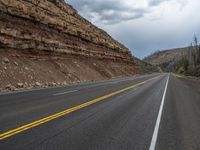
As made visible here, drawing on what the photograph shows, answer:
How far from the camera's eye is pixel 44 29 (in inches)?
1515

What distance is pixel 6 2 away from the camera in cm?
3095

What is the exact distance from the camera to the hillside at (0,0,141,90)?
92.1ft

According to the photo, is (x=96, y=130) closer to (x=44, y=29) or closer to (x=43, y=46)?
(x=43, y=46)

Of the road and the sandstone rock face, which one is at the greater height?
the sandstone rock face

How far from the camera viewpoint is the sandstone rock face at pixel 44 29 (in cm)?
3052

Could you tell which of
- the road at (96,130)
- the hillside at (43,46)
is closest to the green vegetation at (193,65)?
the hillside at (43,46)

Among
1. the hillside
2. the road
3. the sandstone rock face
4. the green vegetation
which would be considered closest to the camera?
the road

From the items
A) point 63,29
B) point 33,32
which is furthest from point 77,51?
point 33,32

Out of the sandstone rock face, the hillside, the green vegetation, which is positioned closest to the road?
the hillside

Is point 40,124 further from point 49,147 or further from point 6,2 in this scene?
point 6,2

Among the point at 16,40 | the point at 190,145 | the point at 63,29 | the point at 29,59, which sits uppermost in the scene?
the point at 63,29

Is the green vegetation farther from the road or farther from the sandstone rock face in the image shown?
the road

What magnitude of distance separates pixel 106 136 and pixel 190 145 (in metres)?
2.05

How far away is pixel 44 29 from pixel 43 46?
12.9 feet
